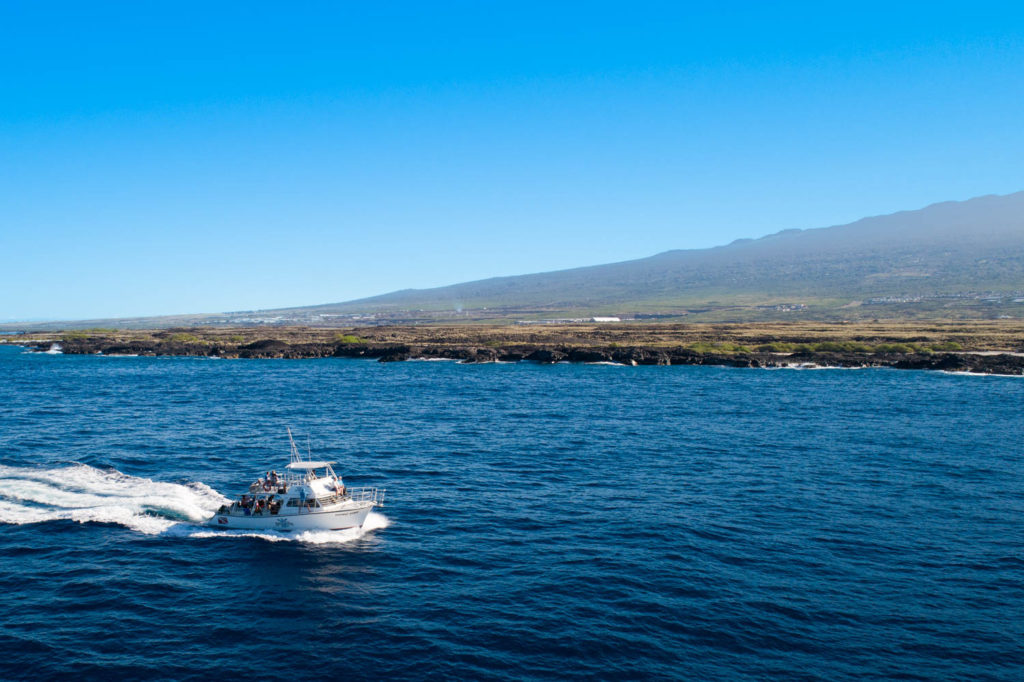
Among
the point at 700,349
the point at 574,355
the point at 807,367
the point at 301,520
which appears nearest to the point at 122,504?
the point at 301,520

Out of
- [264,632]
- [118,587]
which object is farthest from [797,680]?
[118,587]

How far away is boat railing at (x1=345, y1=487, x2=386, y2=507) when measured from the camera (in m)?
43.1

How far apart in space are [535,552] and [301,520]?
14.1 m

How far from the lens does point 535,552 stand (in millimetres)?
36844

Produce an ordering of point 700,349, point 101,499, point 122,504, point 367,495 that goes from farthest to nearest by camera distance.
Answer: point 700,349
point 101,499
point 367,495
point 122,504

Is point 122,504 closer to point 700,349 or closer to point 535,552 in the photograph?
point 535,552

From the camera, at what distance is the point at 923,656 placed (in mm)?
26266

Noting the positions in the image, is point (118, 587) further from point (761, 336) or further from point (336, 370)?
point (761, 336)

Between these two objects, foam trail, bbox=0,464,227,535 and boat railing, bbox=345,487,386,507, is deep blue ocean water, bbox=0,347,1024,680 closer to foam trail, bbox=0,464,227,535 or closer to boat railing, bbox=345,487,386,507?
foam trail, bbox=0,464,227,535

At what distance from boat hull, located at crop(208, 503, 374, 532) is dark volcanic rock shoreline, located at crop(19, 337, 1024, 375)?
10663 cm

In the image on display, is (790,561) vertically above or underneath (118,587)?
underneath

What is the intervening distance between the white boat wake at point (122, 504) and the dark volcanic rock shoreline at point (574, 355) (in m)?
101

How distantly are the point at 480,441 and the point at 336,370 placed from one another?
77514 mm

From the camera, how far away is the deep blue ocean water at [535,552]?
26.8 m
